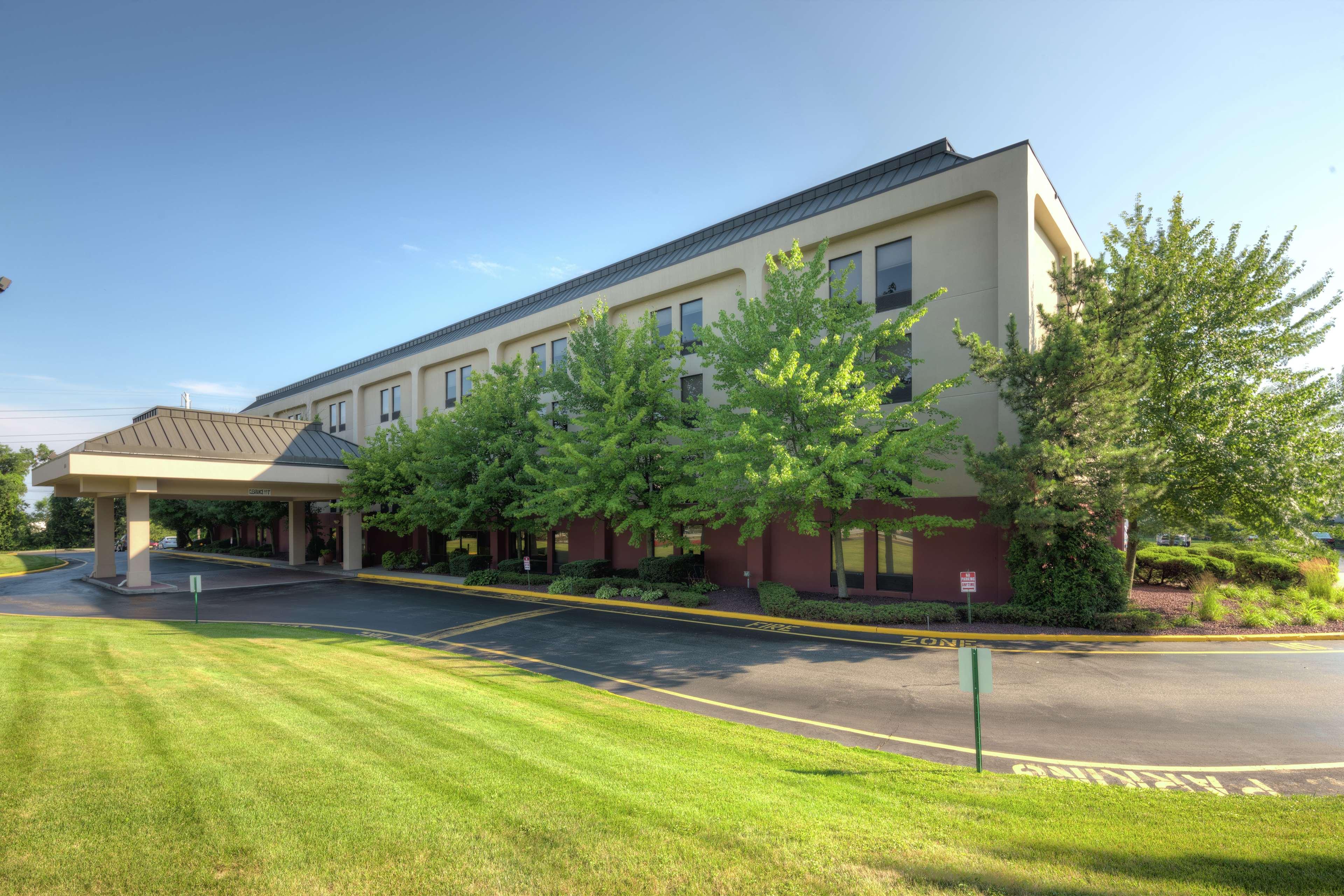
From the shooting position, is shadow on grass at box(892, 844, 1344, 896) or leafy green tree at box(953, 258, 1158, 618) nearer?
shadow on grass at box(892, 844, 1344, 896)

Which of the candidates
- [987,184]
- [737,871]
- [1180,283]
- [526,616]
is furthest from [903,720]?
[1180,283]

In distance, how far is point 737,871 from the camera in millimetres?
4656

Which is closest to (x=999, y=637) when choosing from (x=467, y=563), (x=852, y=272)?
(x=852, y=272)

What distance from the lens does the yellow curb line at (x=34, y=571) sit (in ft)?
120

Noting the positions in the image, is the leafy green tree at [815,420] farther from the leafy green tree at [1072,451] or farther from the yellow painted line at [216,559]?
the yellow painted line at [216,559]

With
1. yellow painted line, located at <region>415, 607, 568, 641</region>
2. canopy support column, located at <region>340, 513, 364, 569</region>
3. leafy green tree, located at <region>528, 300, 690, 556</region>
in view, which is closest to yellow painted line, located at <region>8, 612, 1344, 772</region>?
yellow painted line, located at <region>415, 607, 568, 641</region>

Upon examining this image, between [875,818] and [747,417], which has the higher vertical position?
[747,417]

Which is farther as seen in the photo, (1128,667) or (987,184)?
(987,184)

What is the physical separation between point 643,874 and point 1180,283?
23.2m

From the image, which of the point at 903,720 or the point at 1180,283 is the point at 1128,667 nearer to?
the point at 903,720

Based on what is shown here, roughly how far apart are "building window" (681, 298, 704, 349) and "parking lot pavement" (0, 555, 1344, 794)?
39.8 feet

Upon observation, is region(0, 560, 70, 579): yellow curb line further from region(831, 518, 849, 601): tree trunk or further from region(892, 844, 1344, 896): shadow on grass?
region(892, 844, 1344, 896): shadow on grass

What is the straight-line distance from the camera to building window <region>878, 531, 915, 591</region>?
20516 millimetres

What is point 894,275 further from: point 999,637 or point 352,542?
point 352,542
